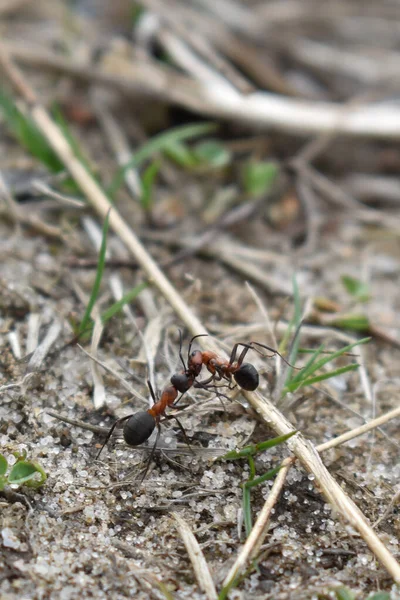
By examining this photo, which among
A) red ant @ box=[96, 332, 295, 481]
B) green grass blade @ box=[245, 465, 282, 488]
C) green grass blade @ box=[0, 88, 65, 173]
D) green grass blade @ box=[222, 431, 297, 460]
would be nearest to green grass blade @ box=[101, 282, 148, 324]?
red ant @ box=[96, 332, 295, 481]

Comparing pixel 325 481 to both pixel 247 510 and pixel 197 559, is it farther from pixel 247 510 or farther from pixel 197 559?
→ pixel 197 559

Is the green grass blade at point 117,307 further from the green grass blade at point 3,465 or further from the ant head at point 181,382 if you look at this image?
the green grass blade at point 3,465

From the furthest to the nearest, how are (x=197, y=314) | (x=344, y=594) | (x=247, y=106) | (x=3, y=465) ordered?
(x=247, y=106) → (x=197, y=314) → (x=3, y=465) → (x=344, y=594)

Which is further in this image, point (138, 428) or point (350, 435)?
point (350, 435)

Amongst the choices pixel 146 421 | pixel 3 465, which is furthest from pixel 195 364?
pixel 3 465

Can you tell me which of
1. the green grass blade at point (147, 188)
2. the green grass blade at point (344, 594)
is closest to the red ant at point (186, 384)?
the green grass blade at point (344, 594)
